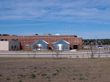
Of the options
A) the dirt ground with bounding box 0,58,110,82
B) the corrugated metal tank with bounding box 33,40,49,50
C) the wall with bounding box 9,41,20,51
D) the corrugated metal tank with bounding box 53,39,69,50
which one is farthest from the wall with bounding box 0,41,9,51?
the dirt ground with bounding box 0,58,110,82

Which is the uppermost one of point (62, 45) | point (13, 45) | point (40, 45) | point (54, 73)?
point (13, 45)

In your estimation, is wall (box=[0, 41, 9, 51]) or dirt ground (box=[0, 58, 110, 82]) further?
wall (box=[0, 41, 9, 51])

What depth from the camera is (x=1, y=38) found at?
84375 millimetres

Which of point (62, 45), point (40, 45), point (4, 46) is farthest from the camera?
point (40, 45)

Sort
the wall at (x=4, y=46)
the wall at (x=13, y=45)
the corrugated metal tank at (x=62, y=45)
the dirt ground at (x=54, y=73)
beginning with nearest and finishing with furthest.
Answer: the dirt ground at (x=54, y=73) → the wall at (x=4, y=46) → the corrugated metal tank at (x=62, y=45) → the wall at (x=13, y=45)

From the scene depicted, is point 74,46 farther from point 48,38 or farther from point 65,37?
point 48,38

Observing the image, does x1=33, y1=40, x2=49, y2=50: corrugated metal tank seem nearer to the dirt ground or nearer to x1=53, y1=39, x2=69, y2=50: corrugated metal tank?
x1=53, y1=39, x2=69, y2=50: corrugated metal tank

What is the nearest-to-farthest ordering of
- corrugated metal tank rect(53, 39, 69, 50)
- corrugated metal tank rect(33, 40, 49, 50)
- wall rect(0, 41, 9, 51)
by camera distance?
wall rect(0, 41, 9, 51) < corrugated metal tank rect(53, 39, 69, 50) < corrugated metal tank rect(33, 40, 49, 50)

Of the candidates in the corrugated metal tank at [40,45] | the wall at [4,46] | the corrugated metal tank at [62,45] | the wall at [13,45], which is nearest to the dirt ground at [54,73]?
the corrugated metal tank at [62,45]

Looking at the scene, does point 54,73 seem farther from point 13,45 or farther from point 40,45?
point 13,45

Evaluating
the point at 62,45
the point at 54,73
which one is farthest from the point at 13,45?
the point at 54,73

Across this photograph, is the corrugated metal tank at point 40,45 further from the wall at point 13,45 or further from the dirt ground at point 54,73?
the dirt ground at point 54,73

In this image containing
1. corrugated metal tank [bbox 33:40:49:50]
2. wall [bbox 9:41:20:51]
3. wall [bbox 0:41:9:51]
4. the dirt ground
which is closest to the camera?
the dirt ground

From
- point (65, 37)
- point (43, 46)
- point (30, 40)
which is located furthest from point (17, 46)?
point (65, 37)
